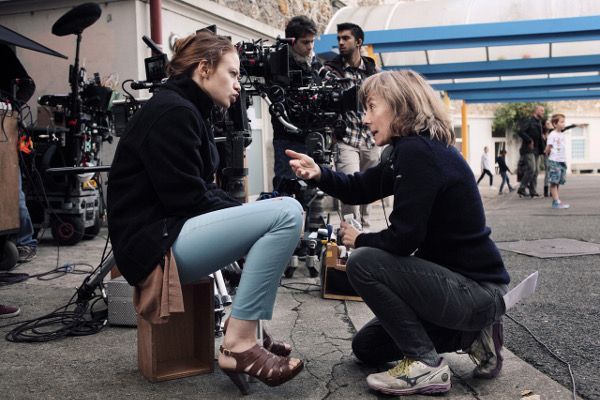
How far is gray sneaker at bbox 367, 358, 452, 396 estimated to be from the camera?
266 cm

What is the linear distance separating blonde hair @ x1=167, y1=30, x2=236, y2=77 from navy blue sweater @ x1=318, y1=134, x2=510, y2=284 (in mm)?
824

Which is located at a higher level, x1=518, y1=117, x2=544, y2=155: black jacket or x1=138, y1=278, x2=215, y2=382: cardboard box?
x1=518, y1=117, x2=544, y2=155: black jacket

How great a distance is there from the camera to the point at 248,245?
267cm

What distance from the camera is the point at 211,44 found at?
111 inches

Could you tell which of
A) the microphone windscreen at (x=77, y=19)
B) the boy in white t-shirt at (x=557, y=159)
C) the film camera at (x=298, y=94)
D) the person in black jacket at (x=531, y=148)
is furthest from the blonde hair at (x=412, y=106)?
the person in black jacket at (x=531, y=148)

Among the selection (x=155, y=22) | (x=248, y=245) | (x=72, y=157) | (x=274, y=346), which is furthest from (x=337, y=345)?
(x=155, y=22)

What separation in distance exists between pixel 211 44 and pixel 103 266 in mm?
1604

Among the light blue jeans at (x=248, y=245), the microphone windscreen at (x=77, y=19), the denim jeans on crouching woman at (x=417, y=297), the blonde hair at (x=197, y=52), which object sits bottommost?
the denim jeans on crouching woman at (x=417, y=297)

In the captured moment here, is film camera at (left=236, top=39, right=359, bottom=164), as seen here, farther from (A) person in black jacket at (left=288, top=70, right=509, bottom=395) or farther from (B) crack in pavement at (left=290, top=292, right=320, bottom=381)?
(A) person in black jacket at (left=288, top=70, right=509, bottom=395)

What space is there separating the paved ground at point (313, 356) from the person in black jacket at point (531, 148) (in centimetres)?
988

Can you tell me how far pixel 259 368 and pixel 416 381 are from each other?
2.01 feet

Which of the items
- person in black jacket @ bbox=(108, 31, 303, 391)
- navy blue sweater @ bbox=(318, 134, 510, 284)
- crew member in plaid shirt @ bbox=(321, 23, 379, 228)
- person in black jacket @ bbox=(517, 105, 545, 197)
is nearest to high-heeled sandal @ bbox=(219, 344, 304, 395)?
person in black jacket @ bbox=(108, 31, 303, 391)

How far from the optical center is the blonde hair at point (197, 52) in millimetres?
2805

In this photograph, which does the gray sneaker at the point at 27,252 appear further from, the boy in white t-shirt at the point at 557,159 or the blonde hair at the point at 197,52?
the boy in white t-shirt at the point at 557,159
